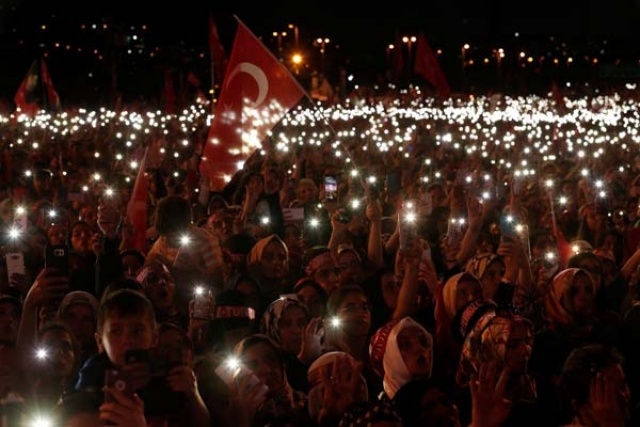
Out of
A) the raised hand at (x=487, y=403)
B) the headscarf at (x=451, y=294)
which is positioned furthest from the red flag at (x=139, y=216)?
the raised hand at (x=487, y=403)

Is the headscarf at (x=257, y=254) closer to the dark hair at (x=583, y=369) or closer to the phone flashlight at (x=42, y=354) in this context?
the phone flashlight at (x=42, y=354)

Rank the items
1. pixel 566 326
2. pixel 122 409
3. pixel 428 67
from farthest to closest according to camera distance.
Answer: pixel 428 67 < pixel 566 326 < pixel 122 409

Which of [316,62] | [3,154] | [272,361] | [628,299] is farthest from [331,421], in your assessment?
[316,62]

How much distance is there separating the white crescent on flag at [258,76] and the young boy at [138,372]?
658 centimetres

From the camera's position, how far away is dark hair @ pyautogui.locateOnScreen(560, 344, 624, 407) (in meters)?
4.33

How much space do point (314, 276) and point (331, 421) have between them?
2.76 m

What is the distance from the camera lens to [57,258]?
252 inches

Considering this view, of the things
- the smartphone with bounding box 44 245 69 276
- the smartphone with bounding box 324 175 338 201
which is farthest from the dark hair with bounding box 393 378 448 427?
the smartphone with bounding box 324 175 338 201

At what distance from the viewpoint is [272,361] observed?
506 centimetres

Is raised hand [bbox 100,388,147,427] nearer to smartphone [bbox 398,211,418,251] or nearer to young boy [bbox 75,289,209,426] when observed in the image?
young boy [bbox 75,289,209,426]

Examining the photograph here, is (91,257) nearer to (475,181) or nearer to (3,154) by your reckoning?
(475,181)

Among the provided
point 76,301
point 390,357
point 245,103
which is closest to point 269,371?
point 390,357

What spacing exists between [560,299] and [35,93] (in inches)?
805

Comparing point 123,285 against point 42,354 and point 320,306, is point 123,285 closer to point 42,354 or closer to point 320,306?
point 42,354
